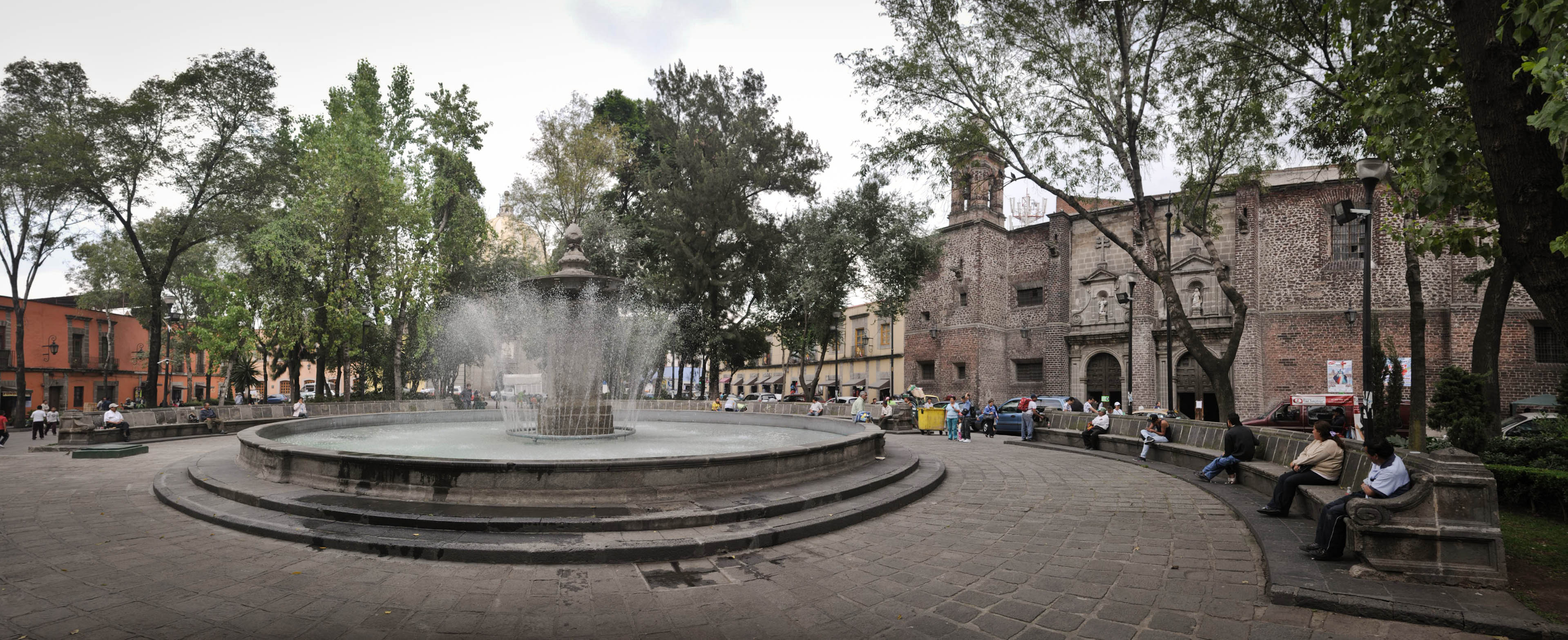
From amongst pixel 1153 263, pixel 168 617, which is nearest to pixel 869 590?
pixel 168 617

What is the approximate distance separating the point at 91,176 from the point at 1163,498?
33.1 m

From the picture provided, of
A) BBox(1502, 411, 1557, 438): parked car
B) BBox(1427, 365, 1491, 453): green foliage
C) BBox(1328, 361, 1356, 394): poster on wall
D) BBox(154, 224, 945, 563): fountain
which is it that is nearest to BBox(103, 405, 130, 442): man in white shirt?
BBox(154, 224, 945, 563): fountain

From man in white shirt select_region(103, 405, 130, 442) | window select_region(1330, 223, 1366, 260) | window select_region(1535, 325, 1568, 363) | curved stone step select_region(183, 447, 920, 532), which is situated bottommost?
man in white shirt select_region(103, 405, 130, 442)

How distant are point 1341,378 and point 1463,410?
55.6 ft

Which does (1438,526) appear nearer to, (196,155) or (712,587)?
(712,587)

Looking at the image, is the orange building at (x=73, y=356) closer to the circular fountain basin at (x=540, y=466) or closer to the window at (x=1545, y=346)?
the circular fountain basin at (x=540, y=466)

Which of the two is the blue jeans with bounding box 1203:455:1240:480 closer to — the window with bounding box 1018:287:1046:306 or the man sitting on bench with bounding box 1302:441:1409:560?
the man sitting on bench with bounding box 1302:441:1409:560

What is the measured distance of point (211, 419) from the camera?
18.1 metres

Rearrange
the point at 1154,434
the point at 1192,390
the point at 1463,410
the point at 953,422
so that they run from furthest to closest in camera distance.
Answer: the point at 1192,390 → the point at 953,422 → the point at 1154,434 → the point at 1463,410

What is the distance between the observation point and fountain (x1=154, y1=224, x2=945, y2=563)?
19.4 ft

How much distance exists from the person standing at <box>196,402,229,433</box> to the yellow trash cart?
19.2 m

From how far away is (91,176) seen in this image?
77.3 feet

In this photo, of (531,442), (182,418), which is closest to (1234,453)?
(531,442)

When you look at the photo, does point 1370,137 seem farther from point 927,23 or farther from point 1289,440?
point 927,23
